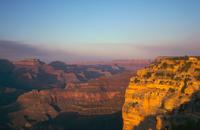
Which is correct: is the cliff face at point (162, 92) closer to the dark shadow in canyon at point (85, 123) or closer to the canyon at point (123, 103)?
the canyon at point (123, 103)

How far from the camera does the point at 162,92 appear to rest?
133 ft

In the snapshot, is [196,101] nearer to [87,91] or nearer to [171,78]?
[171,78]

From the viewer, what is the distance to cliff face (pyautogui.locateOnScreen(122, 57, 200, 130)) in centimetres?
3769

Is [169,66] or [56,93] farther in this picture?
[56,93]

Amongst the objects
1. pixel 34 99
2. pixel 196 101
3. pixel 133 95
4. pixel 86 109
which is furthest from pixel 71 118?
pixel 196 101

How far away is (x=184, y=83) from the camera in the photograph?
39344mm

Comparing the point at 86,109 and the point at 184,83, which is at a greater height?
the point at 184,83

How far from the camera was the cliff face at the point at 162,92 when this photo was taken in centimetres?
3769

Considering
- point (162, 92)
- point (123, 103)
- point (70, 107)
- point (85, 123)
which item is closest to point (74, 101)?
point (70, 107)

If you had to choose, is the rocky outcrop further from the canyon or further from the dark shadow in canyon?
the dark shadow in canyon

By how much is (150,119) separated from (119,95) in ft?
378

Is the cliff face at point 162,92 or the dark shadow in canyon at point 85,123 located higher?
the cliff face at point 162,92

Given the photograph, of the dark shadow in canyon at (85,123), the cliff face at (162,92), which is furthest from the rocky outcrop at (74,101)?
the cliff face at (162,92)

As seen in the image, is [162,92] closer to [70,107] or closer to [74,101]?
[70,107]
